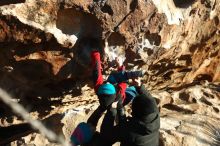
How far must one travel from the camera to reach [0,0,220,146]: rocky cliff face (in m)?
3.73

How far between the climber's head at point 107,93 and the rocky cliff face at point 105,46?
1.24 ft

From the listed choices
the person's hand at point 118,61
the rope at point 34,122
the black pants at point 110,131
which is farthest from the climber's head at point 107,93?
the rope at point 34,122

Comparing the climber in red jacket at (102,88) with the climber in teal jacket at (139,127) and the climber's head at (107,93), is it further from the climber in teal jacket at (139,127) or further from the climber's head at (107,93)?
the climber in teal jacket at (139,127)

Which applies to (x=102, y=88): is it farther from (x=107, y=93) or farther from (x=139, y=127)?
(x=139, y=127)

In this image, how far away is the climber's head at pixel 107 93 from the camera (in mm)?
3920

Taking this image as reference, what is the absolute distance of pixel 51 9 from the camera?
12.1 feet

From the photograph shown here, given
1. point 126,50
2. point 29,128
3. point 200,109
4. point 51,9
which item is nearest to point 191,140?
point 200,109

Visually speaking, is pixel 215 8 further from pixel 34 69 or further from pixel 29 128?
pixel 29 128

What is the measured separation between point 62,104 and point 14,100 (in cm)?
66

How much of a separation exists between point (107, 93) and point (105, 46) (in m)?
0.46

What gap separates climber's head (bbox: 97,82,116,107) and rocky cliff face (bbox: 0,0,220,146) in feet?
1.24

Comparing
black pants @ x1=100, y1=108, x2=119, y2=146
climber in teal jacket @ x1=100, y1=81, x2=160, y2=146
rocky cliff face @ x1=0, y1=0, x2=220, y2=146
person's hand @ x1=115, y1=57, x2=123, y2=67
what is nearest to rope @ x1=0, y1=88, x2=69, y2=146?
rocky cliff face @ x1=0, y1=0, x2=220, y2=146

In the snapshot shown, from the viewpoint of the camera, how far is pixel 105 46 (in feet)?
13.4

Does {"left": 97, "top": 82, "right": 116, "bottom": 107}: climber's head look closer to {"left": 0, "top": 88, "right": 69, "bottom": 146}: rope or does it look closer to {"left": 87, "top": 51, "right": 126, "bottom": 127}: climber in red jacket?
{"left": 87, "top": 51, "right": 126, "bottom": 127}: climber in red jacket
